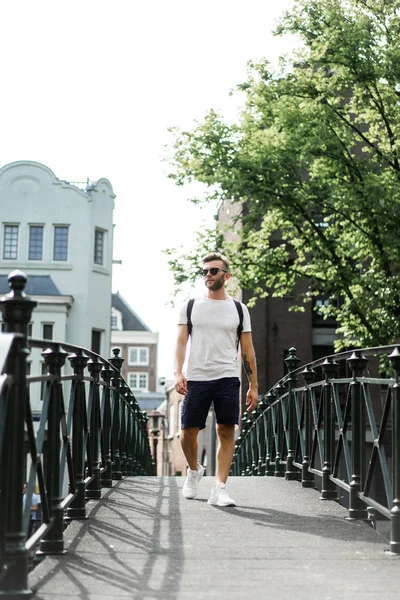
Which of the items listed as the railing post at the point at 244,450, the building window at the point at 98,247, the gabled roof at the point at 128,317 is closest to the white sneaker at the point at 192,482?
the railing post at the point at 244,450

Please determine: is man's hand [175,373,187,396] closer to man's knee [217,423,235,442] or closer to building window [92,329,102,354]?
man's knee [217,423,235,442]

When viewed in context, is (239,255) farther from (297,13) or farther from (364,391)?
(364,391)

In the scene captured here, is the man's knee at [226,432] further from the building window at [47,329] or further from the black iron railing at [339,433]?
the building window at [47,329]

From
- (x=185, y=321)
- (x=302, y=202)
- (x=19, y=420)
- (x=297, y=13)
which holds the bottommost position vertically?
(x=19, y=420)

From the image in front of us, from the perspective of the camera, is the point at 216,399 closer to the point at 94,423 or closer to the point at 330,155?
the point at 94,423

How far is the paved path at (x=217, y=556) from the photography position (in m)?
4.55

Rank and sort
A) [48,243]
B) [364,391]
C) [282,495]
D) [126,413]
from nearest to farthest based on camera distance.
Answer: [364,391] → [282,495] → [126,413] → [48,243]

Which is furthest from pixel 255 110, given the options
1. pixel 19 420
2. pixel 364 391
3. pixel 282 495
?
pixel 19 420

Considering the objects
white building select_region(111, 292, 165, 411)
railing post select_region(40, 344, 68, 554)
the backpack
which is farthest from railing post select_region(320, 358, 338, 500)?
white building select_region(111, 292, 165, 411)

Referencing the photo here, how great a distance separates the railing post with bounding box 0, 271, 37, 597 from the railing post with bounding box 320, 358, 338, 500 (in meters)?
4.12

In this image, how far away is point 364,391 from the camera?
6.62 meters

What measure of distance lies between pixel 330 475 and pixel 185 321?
1967 mm

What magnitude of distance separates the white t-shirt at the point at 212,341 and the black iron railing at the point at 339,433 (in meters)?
0.92

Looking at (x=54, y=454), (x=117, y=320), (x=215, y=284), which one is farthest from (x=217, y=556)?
(x=117, y=320)
